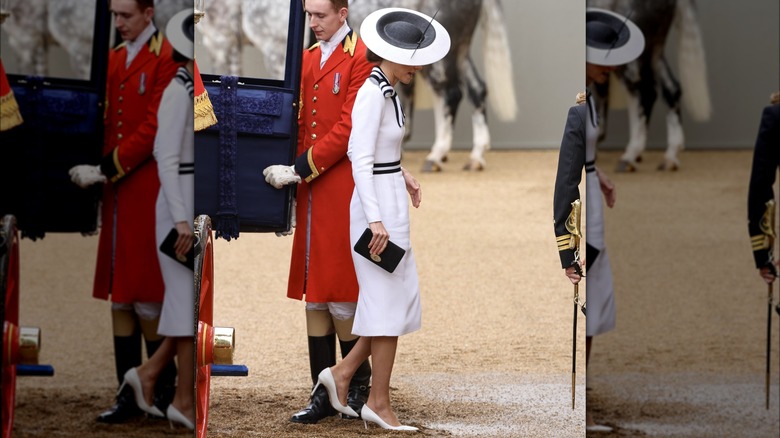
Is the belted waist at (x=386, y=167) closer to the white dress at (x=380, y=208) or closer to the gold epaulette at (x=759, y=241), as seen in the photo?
the white dress at (x=380, y=208)

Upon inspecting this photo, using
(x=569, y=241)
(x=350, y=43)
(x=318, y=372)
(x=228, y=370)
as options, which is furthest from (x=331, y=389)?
(x=350, y=43)

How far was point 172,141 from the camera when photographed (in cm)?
175

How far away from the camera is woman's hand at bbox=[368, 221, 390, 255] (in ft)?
5.92

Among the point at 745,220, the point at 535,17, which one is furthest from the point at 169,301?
the point at 745,220

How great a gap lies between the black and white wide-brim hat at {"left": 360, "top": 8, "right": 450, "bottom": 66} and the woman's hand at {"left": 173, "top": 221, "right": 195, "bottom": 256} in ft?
1.42

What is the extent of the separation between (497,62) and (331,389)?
63cm

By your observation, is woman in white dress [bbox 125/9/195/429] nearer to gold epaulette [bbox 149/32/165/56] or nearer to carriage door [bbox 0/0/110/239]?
gold epaulette [bbox 149/32/165/56]

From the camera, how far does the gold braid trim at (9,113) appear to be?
163 centimetres

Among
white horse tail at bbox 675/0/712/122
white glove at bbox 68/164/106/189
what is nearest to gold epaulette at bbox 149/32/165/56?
white glove at bbox 68/164/106/189

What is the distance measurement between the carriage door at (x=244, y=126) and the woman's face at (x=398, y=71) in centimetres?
15

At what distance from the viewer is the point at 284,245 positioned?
6.09ft

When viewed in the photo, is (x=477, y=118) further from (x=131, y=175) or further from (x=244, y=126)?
(x=131, y=175)

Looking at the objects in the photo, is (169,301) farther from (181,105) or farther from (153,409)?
(181,105)

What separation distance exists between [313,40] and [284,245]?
1.17 ft
